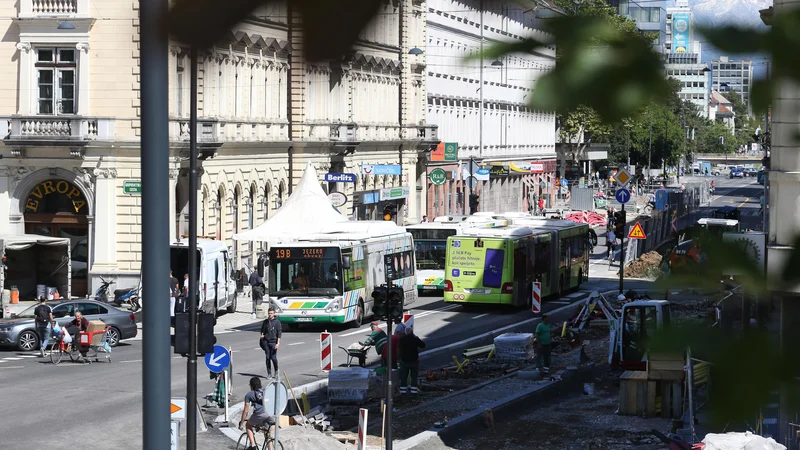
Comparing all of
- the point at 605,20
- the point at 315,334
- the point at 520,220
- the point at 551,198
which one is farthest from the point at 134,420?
the point at 551,198

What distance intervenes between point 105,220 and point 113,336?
25.6 ft

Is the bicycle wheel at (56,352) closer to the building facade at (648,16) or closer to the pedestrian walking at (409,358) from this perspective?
the pedestrian walking at (409,358)

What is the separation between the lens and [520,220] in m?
46.2

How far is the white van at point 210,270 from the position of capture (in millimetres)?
34750

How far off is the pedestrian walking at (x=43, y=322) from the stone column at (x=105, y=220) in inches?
348

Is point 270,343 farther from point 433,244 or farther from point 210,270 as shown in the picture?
point 433,244

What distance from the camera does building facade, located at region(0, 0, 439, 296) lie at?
233 centimetres

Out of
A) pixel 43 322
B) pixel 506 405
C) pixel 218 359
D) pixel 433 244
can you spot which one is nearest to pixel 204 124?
pixel 218 359

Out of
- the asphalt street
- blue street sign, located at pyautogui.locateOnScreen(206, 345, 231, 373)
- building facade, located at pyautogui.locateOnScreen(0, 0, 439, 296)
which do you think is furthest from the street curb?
building facade, located at pyautogui.locateOnScreen(0, 0, 439, 296)

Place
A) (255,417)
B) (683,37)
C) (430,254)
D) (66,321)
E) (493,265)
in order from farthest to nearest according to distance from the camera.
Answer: (430,254) → (493,265) → (66,321) → (255,417) → (683,37)

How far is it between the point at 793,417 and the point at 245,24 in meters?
1.12

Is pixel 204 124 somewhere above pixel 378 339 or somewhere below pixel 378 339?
above

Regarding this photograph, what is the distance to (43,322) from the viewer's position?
96.1ft

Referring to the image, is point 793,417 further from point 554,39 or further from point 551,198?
point 551,198
